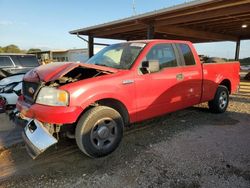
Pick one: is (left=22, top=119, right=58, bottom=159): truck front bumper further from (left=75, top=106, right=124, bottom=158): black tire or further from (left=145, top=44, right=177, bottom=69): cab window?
(left=145, top=44, right=177, bottom=69): cab window

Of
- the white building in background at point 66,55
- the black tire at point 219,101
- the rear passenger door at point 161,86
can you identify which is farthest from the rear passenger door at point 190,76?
the white building in background at point 66,55

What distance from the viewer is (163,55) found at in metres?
4.49

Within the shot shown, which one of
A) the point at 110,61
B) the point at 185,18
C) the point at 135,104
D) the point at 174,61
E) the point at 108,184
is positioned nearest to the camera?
the point at 108,184

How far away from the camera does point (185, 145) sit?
13.0ft

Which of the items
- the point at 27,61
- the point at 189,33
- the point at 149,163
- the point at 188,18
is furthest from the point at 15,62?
the point at 189,33

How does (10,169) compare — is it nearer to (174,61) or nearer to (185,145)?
(185,145)

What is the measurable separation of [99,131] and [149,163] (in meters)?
0.88

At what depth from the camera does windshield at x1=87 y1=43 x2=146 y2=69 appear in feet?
13.3

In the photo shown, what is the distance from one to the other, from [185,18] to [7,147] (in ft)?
27.6

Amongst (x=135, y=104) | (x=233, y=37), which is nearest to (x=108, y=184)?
(x=135, y=104)

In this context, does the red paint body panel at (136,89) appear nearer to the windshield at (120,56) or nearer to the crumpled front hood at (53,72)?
the crumpled front hood at (53,72)

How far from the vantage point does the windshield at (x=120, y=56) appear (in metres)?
4.05

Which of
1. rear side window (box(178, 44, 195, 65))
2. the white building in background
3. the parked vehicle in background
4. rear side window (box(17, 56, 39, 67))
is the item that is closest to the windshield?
rear side window (box(178, 44, 195, 65))

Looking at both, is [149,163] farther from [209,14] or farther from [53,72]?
[209,14]
